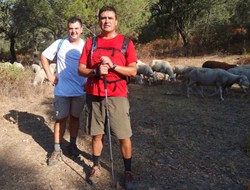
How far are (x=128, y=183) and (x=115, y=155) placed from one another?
1.06 metres

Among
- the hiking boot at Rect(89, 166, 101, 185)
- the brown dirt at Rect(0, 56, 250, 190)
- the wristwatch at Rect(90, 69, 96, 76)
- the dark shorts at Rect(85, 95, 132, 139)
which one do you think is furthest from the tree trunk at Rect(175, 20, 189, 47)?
the wristwatch at Rect(90, 69, 96, 76)

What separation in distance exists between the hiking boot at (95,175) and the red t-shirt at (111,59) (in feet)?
3.42

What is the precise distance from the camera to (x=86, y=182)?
13.7 feet

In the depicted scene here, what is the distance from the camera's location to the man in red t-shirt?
3561mm

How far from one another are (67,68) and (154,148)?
2008 mm

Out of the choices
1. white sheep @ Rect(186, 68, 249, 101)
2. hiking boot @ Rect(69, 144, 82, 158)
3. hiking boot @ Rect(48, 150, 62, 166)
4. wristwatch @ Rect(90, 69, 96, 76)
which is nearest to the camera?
wristwatch @ Rect(90, 69, 96, 76)

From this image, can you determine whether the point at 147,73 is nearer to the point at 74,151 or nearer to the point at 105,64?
the point at 74,151

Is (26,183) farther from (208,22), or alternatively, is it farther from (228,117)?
(208,22)

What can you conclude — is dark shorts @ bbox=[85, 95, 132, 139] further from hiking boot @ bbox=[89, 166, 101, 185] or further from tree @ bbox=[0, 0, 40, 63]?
tree @ bbox=[0, 0, 40, 63]

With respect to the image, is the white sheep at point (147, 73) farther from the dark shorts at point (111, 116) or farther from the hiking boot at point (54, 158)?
the dark shorts at point (111, 116)

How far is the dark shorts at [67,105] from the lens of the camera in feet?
14.5

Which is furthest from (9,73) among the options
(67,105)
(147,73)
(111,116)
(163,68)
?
(111,116)

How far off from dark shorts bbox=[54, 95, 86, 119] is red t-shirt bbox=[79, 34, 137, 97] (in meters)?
0.74

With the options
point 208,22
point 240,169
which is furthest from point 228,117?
point 208,22
